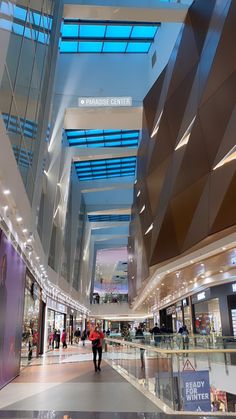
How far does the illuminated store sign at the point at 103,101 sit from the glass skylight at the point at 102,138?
5383 mm

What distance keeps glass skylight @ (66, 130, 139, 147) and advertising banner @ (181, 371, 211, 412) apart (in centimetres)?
2168

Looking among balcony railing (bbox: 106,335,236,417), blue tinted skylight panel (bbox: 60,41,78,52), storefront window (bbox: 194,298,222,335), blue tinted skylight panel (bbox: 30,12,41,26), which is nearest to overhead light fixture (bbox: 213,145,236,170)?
balcony railing (bbox: 106,335,236,417)

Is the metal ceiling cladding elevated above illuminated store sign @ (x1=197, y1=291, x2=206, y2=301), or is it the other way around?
the metal ceiling cladding

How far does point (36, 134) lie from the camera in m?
14.2

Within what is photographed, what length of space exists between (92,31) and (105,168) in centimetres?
1494

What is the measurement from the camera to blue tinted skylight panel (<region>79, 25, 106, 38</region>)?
19.8m

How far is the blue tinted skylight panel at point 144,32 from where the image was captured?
20531 millimetres

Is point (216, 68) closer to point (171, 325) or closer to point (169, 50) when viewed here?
point (169, 50)

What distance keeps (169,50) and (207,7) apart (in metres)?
5.20

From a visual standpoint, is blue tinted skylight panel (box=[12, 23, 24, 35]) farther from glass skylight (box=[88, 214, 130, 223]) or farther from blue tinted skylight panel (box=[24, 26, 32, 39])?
glass skylight (box=[88, 214, 130, 223])

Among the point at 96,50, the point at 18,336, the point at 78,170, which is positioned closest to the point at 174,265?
the point at 18,336

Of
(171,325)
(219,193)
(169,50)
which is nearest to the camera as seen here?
(219,193)

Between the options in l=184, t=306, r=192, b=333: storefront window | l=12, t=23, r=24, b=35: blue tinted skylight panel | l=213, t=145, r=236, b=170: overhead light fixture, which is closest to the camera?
l=12, t=23, r=24, b=35: blue tinted skylight panel

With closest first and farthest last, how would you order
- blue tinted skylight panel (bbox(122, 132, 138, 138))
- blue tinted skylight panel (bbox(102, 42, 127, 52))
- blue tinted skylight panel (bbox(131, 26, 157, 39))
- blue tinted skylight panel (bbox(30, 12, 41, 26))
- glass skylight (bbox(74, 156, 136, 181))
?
blue tinted skylight panel (bbox(30, 12, 41, 26))
blue tinted skylight panel (bbox(131, 26, 157, 39))
blue tinted skylight panel (bbox(102, 42, 127, 52))
blue tinted skylight panel (bbox(122, 132, 138, 138))
glass skylight (bbox(74, 156, 136, 181))
